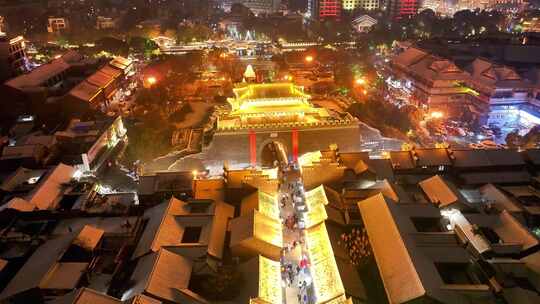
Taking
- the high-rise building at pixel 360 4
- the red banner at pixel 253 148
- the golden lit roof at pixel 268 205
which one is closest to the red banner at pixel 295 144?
the red banner at pixel 253 148

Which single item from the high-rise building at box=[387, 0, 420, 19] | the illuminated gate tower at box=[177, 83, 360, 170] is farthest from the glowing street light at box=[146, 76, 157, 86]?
the high-rise building at box=[387, 0, 420, 19]

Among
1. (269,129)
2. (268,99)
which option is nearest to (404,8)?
(268,99)

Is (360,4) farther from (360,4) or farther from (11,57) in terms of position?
(11,57)

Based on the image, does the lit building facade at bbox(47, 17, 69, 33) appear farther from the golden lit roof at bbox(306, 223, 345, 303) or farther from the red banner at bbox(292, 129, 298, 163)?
the golden lit roof at bbox(306, 223, 345, 303)

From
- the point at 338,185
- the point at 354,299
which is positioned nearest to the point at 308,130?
the point at 338,185

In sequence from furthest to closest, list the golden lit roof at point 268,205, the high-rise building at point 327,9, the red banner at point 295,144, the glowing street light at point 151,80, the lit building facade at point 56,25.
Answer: the high-rise building at point 327,9 < the lit building facade at point 56,25 < the glowing street light at point 151,80 < the red banner at point 295,144 < the golden lit roof at point 268,205

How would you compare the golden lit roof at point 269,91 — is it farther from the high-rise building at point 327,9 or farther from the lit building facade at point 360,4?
the lit building facade at point 360,4

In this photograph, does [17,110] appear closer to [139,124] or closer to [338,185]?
[139,124]

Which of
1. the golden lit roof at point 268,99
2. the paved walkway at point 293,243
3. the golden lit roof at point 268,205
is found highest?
the golden lit roof at point 268,99
